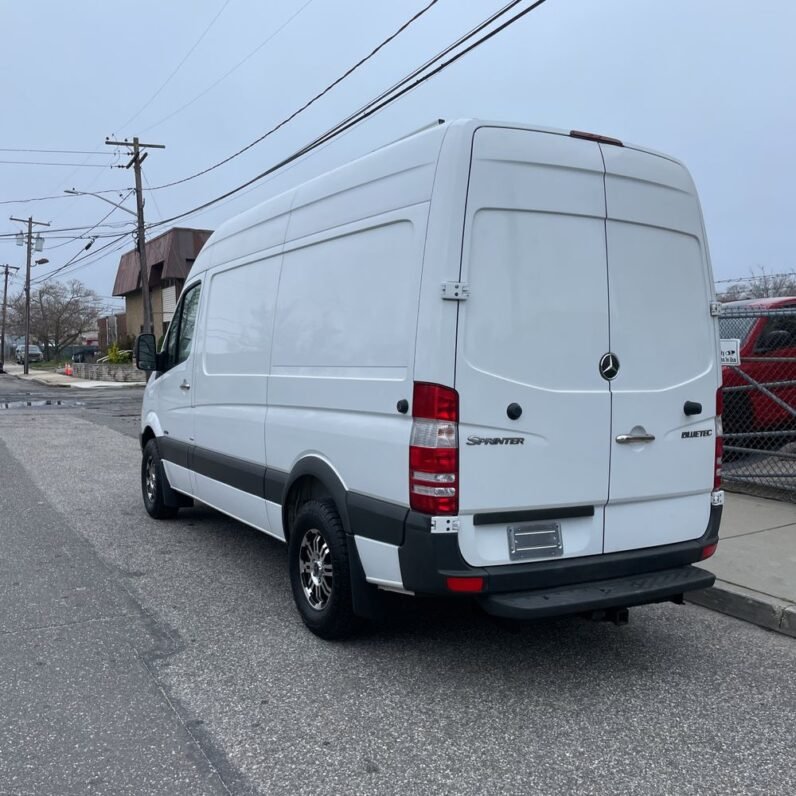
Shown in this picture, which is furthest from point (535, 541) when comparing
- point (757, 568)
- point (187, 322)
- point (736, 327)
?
point (736, 327)

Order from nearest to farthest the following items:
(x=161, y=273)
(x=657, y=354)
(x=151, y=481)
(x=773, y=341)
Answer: (x=657, y=354)
(x=151, y=481)
(x=773, y=341)
(x=161, y=273)

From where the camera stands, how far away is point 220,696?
3814 millimetres

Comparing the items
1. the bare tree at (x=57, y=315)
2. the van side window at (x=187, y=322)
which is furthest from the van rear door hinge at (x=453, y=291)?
the bare tree at (x=57, y=315)

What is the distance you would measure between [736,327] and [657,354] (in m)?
5.78

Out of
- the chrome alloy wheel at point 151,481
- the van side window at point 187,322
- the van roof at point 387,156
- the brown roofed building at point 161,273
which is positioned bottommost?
the chrome alloy wheel at point 151,481

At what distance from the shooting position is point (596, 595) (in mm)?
3809

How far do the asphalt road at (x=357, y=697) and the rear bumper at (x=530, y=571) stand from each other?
0.50m

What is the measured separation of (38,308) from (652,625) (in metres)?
85.2

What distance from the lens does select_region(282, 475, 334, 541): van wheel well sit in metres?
4.61

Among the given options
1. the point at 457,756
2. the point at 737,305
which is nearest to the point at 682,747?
the point at 457,756

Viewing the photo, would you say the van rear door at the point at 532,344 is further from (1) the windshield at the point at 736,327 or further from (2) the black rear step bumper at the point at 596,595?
(1) the windshield at the point at 736,327

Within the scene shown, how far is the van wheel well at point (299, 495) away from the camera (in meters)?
4.61

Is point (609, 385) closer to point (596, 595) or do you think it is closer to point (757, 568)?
point (596, 595)

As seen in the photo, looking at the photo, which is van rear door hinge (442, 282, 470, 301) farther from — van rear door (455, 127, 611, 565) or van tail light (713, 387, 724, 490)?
van tail light (713, 387, 724, 490)
